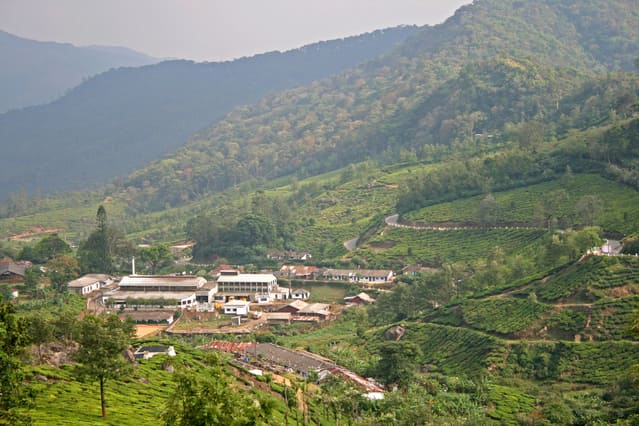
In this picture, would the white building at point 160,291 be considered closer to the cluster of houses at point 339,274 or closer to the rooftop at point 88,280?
the rooftop at point 88,280

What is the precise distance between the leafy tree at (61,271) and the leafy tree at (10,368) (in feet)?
127

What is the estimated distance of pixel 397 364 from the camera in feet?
116

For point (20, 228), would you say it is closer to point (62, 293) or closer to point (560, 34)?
point (62, 293)

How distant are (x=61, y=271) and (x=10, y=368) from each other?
4065cm

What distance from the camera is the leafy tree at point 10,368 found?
64.8ft

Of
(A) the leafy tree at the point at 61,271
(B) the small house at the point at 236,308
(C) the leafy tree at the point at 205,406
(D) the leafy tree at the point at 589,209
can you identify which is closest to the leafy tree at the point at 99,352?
(C) the leafy tree at the point at 205,406

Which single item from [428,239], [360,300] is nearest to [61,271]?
[360,300]

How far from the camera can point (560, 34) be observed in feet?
503

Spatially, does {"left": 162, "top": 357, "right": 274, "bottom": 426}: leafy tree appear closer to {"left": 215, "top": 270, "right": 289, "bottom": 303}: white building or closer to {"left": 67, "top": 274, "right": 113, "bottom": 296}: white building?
{"left": 215, "top": 270, "right": 289, "bottom": 303}: white building

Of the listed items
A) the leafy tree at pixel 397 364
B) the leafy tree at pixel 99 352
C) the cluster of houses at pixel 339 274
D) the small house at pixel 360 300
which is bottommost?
the small house at pixel 360 300

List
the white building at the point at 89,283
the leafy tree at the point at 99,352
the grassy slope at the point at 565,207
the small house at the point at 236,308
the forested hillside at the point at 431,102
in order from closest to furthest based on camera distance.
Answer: the leafy tree at the point at 99,352
the grassy slope at the point at 565,207
the small house at the point at 236,308
the white building at the point at 89,283
the forested hillside at the point at 431,102

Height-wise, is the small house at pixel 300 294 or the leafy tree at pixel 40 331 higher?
the leafy tree at pixel 40 331

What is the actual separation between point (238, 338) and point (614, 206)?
91.9 feet

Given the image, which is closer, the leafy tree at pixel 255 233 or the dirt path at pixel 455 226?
the dirt path at pixel 455 226
